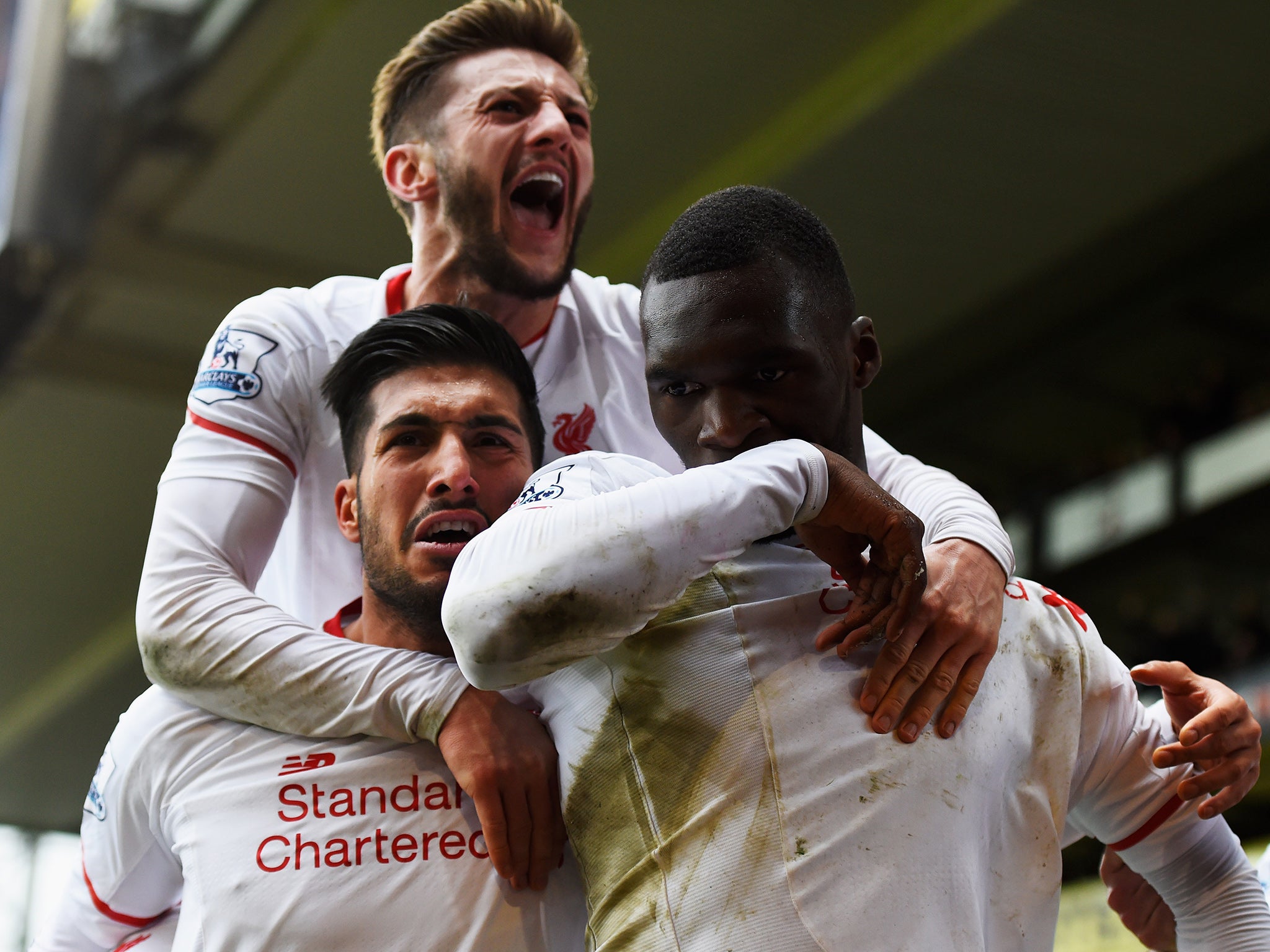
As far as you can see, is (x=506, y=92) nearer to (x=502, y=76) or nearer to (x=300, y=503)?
(x=502, y=76)

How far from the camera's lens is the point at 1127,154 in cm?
1022

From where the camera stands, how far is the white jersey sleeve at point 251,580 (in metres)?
2.43

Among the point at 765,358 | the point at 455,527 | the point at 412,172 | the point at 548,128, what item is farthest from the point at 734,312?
the point at 412,172

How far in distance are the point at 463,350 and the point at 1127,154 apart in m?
8.51

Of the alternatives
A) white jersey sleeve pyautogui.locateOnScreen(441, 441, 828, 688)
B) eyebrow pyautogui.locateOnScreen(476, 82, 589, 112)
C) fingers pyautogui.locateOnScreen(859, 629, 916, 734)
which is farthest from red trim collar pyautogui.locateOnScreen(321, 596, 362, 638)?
eyebrow pyautogui.locateOnScreen(476, 82, 589, 112)

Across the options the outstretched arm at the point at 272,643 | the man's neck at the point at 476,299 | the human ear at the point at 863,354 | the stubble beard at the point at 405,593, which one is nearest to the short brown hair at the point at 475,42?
the man's neck at the point at 476,299

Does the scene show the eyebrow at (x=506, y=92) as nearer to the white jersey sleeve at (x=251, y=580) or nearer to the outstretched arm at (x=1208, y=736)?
the white jersey sleeve at (x=251, y=580)

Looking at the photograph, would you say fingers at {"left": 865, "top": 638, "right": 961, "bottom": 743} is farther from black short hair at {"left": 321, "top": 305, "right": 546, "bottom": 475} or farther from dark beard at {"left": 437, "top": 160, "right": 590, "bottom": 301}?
dark beard at {"left": 437, "top": 160, "right": 590, "bottom": 301}

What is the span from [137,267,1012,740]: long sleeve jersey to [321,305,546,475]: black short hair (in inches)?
7.3

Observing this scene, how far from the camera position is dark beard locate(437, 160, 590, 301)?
3428mm

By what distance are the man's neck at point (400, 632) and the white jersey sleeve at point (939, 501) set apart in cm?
80

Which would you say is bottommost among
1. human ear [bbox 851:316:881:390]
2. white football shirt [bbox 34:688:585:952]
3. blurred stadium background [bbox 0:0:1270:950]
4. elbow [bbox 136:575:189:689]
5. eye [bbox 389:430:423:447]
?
blurred stadium background [bbox 0:0:1270:950]

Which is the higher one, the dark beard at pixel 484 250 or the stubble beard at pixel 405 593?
the dark beard at pixel 484 250

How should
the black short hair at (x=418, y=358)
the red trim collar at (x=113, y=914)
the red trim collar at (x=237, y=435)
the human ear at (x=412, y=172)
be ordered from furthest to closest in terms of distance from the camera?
the human ear at (x=412, y=172)
the red trim collar at (x=237, y=435)
the black short hair at (x=418, y=358)
the red trim collar at (x=113, y=914)
